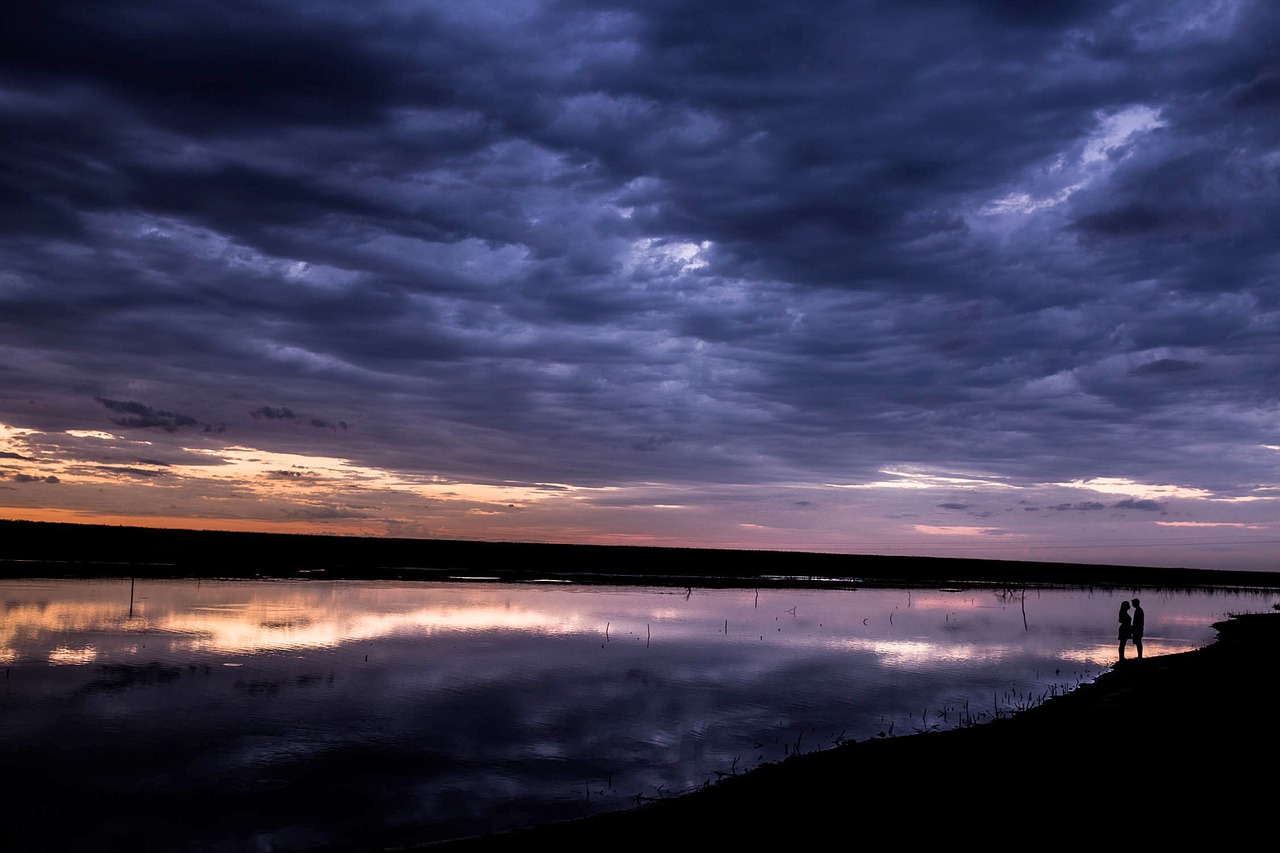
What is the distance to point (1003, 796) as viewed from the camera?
14102mm

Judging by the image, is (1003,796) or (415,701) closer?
(1003,796)

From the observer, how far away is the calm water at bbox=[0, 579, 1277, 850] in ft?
51.3

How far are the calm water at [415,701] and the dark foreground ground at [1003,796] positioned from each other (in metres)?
2.39

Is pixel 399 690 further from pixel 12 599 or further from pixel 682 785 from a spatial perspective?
pixel 12 599

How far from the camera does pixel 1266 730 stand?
18781 mm

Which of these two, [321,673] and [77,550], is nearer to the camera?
[321,673]

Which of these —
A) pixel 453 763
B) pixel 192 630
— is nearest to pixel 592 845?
pixel 453 763

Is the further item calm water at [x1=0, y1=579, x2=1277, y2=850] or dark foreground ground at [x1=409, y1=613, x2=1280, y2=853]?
calm water at [x1=0, y1=579, x2=1277, y2=850]

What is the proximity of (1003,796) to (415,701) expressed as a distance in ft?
53.4

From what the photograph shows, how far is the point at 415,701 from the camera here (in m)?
24.4

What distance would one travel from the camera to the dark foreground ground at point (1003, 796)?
1230cm

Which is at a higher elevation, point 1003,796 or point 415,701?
point 1003,796

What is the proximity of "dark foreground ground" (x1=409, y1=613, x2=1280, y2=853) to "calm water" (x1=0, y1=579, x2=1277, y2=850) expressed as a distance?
239 centimetres

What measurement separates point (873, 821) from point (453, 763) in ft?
31.0
